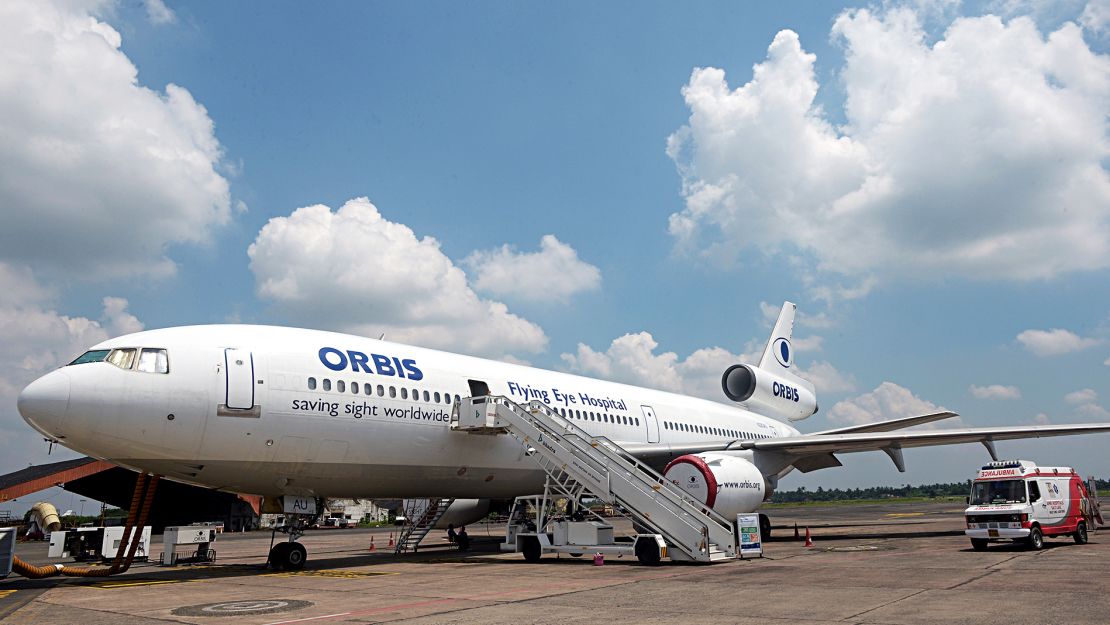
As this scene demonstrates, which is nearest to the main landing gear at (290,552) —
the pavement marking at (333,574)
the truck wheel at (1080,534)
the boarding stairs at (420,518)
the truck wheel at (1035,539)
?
the pavement marking at (333,574)

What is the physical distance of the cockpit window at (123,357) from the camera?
13500 millimetres

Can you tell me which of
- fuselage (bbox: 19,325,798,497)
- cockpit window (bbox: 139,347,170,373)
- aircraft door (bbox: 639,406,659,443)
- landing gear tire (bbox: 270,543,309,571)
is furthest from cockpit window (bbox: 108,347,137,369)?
aircraft door (bbox: 639,406,659,443)

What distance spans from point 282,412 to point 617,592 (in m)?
7.33

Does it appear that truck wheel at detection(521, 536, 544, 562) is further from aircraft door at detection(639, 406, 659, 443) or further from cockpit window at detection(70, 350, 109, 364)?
cockpit window at detection(70, 350, 109, 364)

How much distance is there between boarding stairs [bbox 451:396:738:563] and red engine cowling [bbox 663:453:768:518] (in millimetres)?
552

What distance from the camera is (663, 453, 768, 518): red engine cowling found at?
17531mm

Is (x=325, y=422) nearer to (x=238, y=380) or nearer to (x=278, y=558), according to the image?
(x=238, y=380)

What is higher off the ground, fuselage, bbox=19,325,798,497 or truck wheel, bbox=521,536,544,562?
fuselage, bbox=19,325,798,497

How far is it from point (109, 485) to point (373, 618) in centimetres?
4585

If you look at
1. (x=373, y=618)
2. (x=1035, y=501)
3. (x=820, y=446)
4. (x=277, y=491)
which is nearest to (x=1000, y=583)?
(x=1035, y=501)

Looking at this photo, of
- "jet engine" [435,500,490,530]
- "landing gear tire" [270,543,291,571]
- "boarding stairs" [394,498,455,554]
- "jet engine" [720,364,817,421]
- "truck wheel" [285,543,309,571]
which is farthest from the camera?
"jet engine" [720,364,817,421]

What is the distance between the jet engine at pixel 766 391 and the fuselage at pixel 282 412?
1538 centimetres

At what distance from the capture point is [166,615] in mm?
9906

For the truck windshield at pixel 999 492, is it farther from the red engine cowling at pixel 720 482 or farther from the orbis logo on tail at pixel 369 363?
the orbis logo on tail at pixel 369 363
